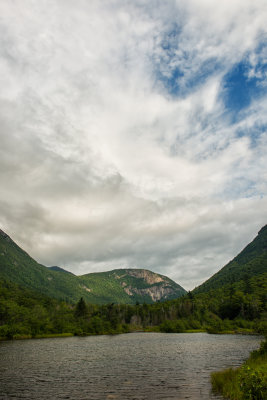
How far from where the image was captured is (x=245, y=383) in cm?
2727

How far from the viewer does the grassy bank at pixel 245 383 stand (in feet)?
85.0

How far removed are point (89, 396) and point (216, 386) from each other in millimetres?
18724

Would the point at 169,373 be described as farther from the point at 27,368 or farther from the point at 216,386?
the point at 27,368

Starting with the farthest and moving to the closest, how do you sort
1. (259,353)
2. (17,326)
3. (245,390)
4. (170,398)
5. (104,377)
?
(17,326), (259,353), (104,377), (170,398), (245,390)

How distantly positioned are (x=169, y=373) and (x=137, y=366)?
12776 millimetres

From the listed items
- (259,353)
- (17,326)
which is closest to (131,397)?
(259,353)

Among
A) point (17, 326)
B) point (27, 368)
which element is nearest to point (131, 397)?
point (27, 368)

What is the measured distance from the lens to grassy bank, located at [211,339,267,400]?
25902mm

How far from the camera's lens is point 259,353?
59.7m

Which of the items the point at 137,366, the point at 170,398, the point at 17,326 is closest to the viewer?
the point at 170,398

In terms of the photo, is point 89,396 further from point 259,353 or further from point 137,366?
point 259,353

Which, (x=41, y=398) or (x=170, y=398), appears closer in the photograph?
(x=170, y=398)

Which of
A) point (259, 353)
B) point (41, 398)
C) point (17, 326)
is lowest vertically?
point (41, 398)

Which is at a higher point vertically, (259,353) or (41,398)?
(259,353)
